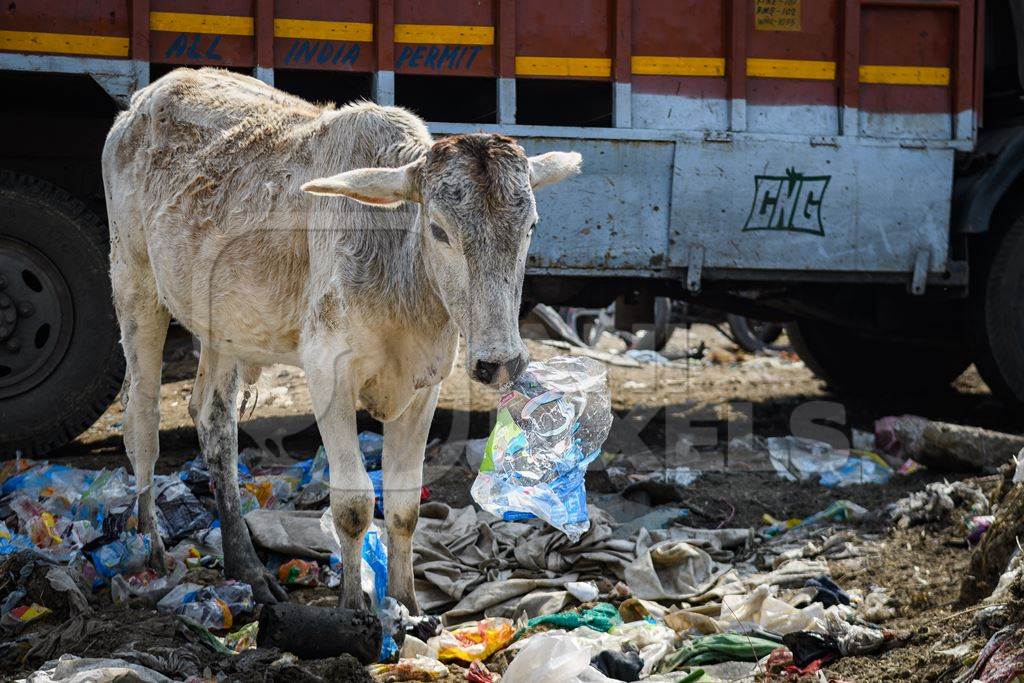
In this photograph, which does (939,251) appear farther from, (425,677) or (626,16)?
(425,677)

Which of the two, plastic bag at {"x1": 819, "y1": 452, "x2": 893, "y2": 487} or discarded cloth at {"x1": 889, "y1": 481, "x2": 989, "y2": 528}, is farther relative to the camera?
plastic bag at {"x1": 819, "y1": 452, "x2": 893, "y2": 487}

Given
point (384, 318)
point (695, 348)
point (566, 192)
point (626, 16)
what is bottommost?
point (695, 348)

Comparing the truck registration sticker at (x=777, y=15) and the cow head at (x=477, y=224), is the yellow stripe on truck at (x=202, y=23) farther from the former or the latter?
the truck registration sticker at (x=777, y=15)

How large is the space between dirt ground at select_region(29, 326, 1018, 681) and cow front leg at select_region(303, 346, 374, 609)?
0.63 metres

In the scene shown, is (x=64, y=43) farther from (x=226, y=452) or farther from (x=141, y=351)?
(x=226, y=452)

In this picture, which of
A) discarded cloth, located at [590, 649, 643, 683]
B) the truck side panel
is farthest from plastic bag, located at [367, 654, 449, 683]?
the truck side panel

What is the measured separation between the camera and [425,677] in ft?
13.3

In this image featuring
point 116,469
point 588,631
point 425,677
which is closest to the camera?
point 425,677

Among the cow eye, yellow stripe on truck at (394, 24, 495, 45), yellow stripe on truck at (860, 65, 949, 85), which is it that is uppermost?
yellow stripe on truck at (394, 24, 495, 45)

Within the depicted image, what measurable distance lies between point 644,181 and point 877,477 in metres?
2.24

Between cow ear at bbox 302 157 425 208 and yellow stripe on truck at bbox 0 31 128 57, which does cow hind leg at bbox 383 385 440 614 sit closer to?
cow ear at bbox 302 157 425 208

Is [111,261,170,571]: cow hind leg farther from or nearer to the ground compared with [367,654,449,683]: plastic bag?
farther from the ground

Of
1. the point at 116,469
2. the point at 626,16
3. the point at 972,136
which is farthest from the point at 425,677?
the point at 972,136

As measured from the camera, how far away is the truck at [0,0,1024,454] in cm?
639
